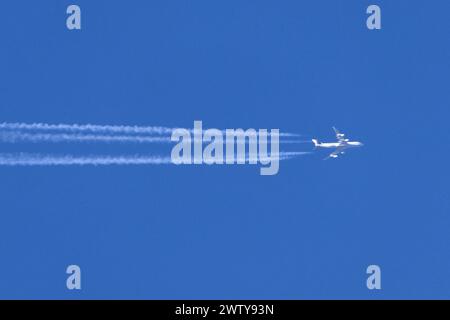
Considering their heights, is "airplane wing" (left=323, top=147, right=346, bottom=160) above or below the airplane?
below

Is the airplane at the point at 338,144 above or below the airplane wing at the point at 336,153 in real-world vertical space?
above

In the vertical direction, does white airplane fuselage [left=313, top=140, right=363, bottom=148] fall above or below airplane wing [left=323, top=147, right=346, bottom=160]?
above

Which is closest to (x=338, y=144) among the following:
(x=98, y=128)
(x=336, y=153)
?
(x=336, y=153)

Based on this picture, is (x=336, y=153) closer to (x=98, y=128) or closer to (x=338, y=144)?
(x=338, y=144)

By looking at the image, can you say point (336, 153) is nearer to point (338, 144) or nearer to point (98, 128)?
point (338, 144)

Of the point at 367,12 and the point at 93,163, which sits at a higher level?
the point at 367,12

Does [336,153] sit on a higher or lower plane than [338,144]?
lower
